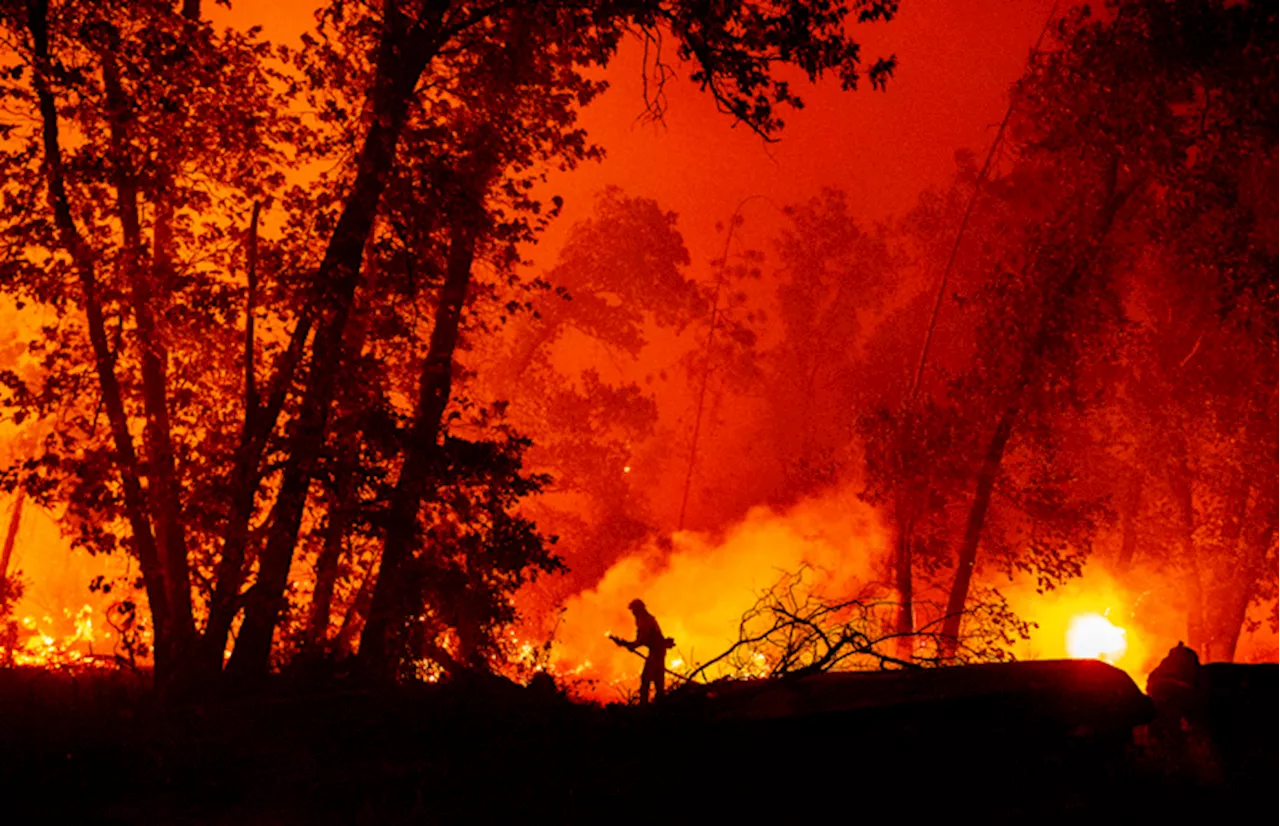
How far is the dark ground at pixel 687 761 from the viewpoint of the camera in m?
5.30

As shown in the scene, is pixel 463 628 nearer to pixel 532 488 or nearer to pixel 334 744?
pixel 532 488

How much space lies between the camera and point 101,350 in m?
9.31

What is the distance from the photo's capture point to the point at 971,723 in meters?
5.96

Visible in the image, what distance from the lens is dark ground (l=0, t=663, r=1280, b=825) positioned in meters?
5.30

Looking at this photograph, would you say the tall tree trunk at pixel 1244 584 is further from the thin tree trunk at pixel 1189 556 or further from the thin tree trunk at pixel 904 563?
the thin tree trunk at pixel 904 563

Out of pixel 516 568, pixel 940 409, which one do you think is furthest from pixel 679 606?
pixel 516 568

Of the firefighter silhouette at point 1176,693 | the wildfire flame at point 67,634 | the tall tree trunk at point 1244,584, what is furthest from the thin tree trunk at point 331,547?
the tall tree trunk at point 1244,584

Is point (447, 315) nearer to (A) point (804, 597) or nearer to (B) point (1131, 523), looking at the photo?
(A) point (804, 597)

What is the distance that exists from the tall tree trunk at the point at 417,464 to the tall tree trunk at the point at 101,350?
231 cm

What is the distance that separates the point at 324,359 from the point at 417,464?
170 centimetres

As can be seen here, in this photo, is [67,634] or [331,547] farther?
[67,634]

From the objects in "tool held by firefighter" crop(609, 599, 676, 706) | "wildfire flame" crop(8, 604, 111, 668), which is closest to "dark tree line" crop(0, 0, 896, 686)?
"tool held by firefighter" crop(609, 599, 676, 706)

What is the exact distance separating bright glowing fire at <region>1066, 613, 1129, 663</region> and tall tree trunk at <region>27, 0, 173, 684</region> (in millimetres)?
22560

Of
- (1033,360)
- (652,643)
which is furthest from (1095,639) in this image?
(652,643)
